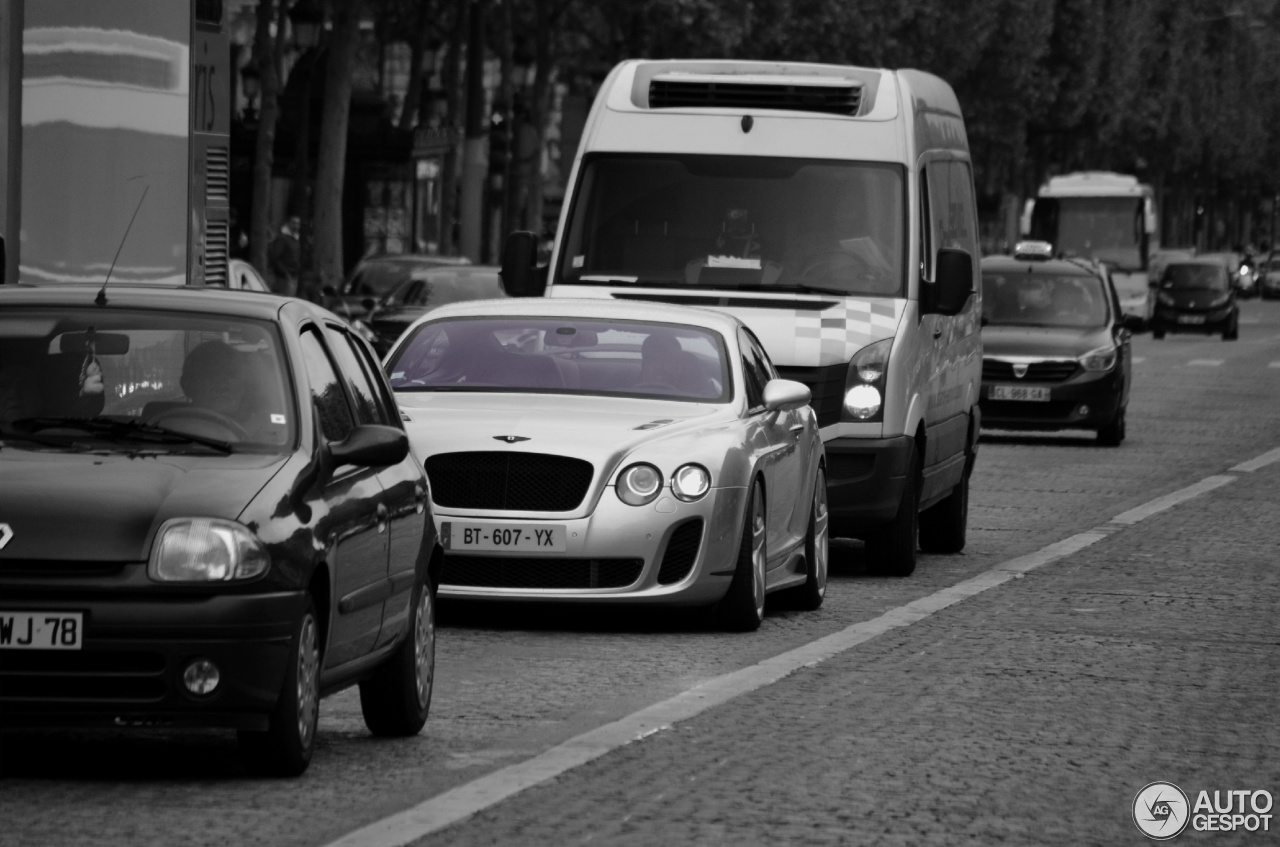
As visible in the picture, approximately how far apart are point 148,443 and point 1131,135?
98.8 m

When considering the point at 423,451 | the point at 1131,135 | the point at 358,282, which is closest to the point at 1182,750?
the point at 423,451

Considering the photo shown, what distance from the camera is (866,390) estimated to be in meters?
14.9

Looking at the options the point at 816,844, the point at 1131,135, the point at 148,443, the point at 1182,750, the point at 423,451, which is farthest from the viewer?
the point at 1131,135

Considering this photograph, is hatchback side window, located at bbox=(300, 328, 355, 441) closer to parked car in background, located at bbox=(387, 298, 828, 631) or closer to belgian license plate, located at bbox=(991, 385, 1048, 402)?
parked car in background, located at bbox=(387, 298, 828, 631)

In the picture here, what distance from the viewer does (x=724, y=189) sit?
16.0 metres

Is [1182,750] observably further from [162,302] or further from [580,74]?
[580,74]

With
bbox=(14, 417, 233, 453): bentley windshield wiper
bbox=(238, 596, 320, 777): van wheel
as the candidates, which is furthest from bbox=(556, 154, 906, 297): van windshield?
bbox=(238, 596, 320, 777): van wheel

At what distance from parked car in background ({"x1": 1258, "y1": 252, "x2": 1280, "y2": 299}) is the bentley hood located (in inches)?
4380

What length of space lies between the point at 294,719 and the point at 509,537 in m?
4.05

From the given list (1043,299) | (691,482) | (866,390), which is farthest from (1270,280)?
(691,482)

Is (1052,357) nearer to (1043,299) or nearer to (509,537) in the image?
(1043,299)

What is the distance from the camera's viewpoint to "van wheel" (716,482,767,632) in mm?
12070

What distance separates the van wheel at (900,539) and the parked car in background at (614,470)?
6.26 ft

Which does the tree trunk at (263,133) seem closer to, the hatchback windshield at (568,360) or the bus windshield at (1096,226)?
the bus windshield at (1096,226)
